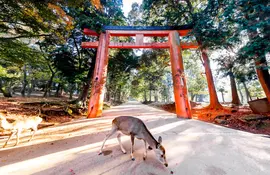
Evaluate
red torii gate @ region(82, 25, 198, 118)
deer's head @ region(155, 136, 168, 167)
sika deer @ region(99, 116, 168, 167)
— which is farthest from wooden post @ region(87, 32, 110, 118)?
deer's head @ region(155, 136, 168, 167)

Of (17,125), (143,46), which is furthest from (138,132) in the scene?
(143,46)

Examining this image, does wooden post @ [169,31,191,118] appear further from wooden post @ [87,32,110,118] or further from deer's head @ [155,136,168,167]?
deer's head @ [155,136,168,167]

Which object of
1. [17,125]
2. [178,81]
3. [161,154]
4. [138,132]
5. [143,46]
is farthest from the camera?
[143,46]

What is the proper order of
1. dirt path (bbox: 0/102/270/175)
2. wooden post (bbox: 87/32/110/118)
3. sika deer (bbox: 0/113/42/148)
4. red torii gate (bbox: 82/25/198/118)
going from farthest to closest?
wooden post (bbox: 87/32/110/118), red torii gate (bbox: 82/25/198/118), sika deer (bbox: 0/113/42/148), dirt path (bbox: 0/102/270/175)

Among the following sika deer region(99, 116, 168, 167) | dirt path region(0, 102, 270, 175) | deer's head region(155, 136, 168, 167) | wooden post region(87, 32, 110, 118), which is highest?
wooden post region(87, 32, 110, 118)

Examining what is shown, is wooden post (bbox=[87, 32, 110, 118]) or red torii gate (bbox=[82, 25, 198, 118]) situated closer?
red torii gate (bbox=[82, 25, 198, 118])

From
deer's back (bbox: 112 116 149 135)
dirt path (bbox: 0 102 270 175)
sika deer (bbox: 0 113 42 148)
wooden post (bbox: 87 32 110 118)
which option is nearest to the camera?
dirt path (bbox: 0 102 270 175)

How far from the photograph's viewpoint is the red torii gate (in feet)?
20.6

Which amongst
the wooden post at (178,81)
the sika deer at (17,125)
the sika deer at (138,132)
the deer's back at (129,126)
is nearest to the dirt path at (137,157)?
the sika deer at (138,132)

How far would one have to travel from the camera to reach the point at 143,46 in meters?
7.55

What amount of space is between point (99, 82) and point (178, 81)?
4.28 metres

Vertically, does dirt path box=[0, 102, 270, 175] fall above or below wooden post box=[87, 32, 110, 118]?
below

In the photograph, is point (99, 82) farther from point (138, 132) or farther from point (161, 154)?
point (161, 154)

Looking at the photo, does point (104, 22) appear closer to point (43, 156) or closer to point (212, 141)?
point (43, 156)
